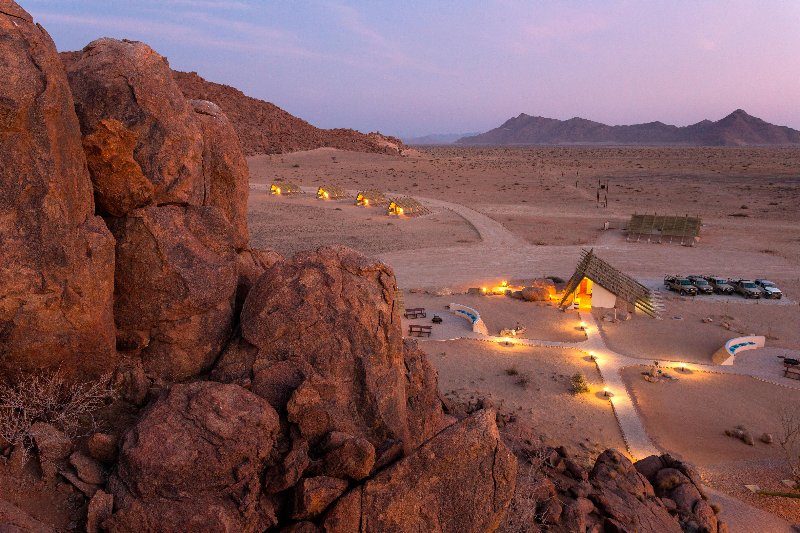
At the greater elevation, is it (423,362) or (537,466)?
(423,362)

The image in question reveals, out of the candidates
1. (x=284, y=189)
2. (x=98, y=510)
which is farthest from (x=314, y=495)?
(x=284, y=189)

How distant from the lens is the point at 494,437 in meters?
8.65

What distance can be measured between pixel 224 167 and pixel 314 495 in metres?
6.64

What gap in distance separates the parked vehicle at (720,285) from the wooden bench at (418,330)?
1669cm

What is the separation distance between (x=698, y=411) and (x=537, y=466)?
9.72m

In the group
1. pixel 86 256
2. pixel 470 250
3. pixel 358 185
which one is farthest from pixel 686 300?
pixel 358 185

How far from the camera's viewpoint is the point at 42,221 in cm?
786

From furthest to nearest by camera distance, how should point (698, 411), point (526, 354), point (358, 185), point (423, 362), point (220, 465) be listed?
point (358, 185) → point (526, 354) → point (698, 411) → point (423, 362) → point (220, 465)

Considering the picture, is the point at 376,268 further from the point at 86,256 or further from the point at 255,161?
the point at 255,161

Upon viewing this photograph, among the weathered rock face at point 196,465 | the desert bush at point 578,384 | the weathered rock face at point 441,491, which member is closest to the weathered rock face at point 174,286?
the weathered rock face at point 196,465

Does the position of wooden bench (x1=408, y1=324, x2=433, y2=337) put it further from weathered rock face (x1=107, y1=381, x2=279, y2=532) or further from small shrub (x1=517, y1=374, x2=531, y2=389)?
weathered rock face (x1=107, y1=381, x2=279, y2=532)

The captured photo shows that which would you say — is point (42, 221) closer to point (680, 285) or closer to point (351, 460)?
point (351, 460)

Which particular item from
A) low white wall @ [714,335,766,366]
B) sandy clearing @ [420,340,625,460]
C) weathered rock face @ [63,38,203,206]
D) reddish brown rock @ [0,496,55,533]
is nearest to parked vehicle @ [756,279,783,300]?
low white wall @ [714,335,766,366]

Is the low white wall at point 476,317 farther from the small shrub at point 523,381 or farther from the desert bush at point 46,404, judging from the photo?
the desert bush at point 46,404
